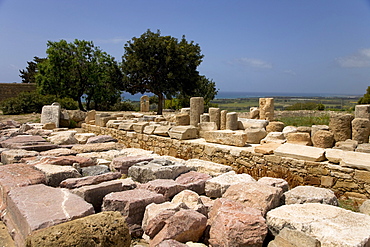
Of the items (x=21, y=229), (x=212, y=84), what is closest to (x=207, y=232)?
(x=21, y=229)

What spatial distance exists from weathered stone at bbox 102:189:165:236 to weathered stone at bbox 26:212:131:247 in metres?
0.68

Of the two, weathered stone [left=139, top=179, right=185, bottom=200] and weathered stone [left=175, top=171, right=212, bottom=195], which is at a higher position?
weathered stone [left=139, top=179, right=185, bottom=200]

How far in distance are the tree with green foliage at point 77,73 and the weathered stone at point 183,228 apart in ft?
67.1

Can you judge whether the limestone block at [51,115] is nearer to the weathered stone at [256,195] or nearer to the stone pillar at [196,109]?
the stone pillar at [196,109]

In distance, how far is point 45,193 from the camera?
12.6ft

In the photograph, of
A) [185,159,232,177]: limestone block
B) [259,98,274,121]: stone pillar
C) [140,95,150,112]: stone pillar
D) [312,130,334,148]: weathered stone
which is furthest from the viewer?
[140,95,150,112]: stone pillar

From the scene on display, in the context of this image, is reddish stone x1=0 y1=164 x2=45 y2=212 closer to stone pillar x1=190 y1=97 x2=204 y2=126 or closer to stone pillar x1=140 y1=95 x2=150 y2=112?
stone pillar x1=190 y1=97 x2=204 y2=126

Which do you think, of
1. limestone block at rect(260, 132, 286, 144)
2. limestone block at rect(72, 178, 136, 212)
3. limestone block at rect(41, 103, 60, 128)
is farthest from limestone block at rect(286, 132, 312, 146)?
limestone block at rect(41, 103, 60, 128)

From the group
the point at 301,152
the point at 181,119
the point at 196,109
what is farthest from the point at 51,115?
the point at 301,152

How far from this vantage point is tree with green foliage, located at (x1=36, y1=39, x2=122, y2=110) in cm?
2370

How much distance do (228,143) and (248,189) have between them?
4.10m

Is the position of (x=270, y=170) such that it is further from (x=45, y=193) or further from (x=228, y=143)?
(x=45, y=193)

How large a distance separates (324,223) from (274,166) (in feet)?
11.8

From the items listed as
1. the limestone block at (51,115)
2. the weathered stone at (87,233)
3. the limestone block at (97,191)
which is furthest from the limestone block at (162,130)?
the weathered stone at (87,233)
